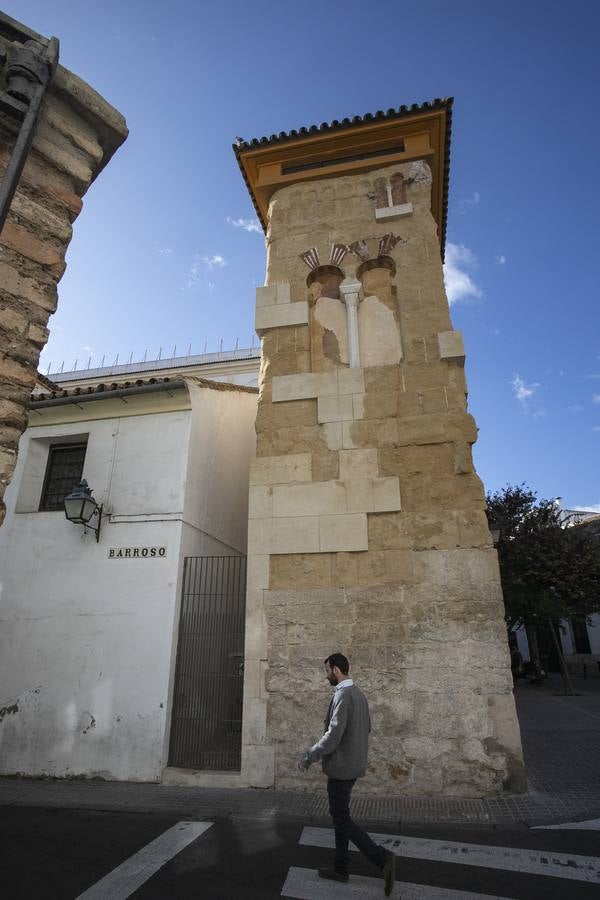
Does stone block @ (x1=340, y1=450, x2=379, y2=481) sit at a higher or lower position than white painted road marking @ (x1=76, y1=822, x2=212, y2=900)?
higher

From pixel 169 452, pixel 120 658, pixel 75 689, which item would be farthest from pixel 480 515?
pixel 75 689

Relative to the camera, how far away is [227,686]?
22.5 feet

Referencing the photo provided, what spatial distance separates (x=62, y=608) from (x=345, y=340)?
5.67m

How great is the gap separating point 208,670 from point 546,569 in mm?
11912

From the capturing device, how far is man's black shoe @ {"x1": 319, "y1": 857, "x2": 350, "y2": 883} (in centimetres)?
347

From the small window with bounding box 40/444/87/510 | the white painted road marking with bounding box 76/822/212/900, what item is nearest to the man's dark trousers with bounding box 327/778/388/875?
the white painted road marking with bounding box 76/822/212/900

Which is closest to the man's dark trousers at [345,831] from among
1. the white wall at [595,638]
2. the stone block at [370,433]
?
the stone block at [370,433]

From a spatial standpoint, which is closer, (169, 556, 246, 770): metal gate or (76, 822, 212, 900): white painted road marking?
(76, 822, 212, 900): white painted road marking

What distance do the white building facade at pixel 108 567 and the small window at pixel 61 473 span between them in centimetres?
4

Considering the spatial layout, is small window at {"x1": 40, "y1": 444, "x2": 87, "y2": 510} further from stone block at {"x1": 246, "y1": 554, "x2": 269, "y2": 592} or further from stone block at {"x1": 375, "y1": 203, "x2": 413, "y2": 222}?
stone block at {"x1": 375, "y1": 203, "x2": 413, "y2": 222}

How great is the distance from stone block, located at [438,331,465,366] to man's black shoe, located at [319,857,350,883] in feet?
18.4

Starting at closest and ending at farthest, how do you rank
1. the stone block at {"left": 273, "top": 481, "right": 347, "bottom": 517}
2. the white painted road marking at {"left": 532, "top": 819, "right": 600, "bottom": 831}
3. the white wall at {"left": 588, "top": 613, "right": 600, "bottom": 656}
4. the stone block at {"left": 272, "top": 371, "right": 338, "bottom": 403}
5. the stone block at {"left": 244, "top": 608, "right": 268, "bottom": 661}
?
the white painted road marking at {"left": 532, "top": 819, "right": 600, "bottom": 831}, the stone block at {"left": 244, "top": 608, "right": 268, "bottom": 661}, the stone block at {"left": 273, "top": 481, "right": 347, "bottom": 517}, the stone block at {"left": 272, "top": 371, "right": 338, "bottom": 403}, the white wall at {"left": 588, "top": 613, "right": 600, "bottom": 656}

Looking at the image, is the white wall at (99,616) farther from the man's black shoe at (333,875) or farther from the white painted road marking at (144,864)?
the man's black shoe at (333,875)

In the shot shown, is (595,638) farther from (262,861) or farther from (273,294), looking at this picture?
(262,861)
